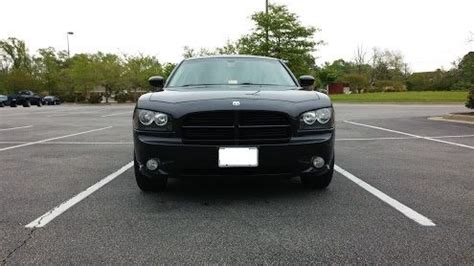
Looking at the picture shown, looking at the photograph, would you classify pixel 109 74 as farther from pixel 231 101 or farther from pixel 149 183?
pixel 231 101

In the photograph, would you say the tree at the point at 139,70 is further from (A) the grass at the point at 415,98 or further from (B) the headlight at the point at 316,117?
(B) the headlight at the point at 316,117

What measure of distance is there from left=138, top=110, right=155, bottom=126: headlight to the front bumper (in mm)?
125

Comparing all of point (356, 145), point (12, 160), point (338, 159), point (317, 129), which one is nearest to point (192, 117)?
point (317, 129)

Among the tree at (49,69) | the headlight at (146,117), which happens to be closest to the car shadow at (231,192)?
the headlight at (146,117)

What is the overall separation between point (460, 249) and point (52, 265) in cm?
260

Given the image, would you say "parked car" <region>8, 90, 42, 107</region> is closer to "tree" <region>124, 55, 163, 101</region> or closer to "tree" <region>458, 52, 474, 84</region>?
"tree" <region>124, 55, 163, 101</region>

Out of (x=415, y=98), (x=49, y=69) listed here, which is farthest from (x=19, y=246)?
(x=49, y=69)

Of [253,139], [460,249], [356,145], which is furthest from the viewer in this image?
[356,145]

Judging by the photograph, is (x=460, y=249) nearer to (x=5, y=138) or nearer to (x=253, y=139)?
(x=253, y=139)

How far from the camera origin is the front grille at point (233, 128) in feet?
12.6

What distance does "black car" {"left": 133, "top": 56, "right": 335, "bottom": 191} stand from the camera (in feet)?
12.5

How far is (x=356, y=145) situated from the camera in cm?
845

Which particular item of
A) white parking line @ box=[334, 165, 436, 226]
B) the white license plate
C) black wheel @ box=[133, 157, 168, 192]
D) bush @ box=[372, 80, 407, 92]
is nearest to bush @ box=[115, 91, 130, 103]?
bush @ box=[372, 80, 407, 92]

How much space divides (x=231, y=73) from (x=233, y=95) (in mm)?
1197
